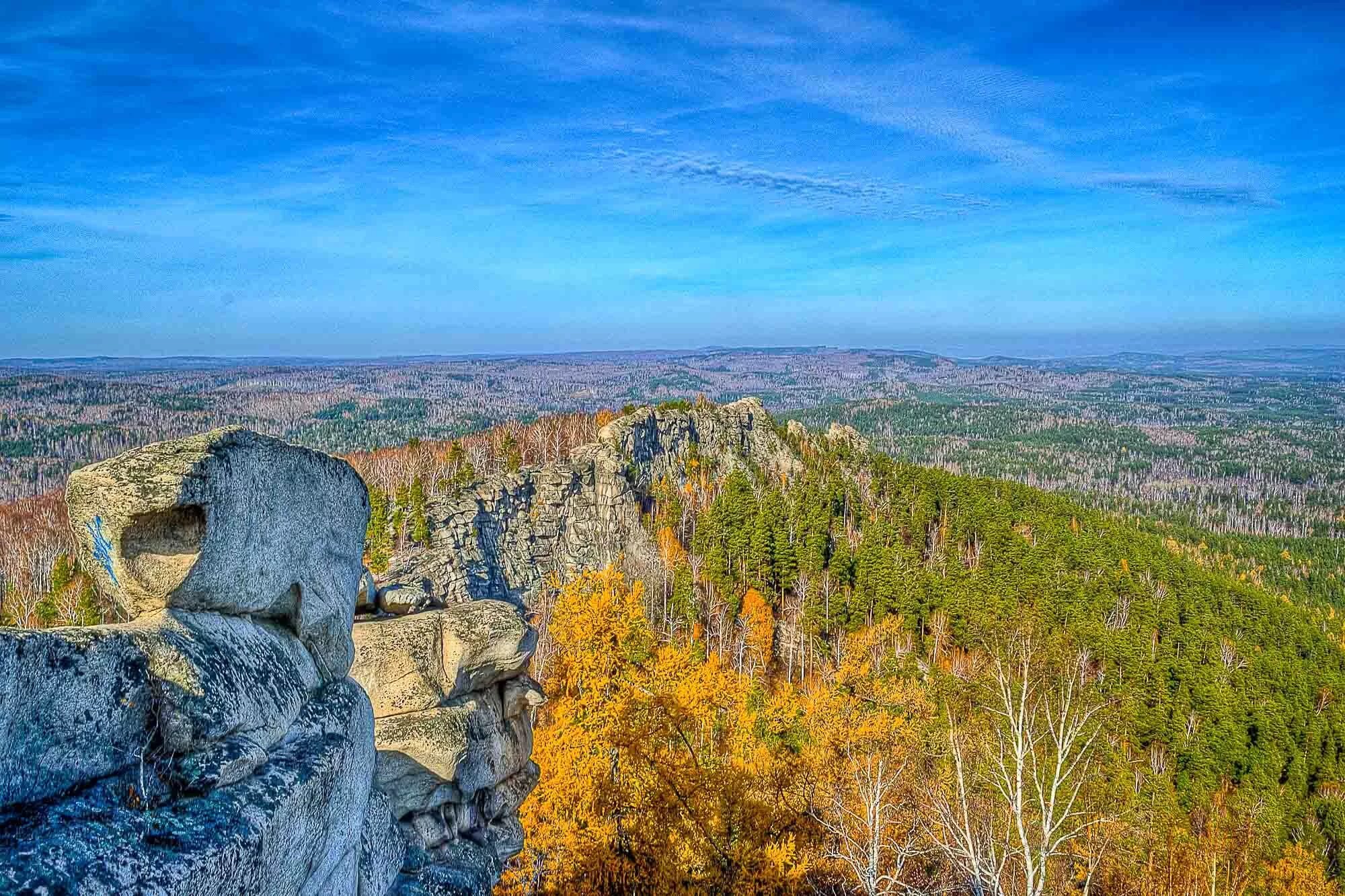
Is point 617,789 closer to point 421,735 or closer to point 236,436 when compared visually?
point 421,735

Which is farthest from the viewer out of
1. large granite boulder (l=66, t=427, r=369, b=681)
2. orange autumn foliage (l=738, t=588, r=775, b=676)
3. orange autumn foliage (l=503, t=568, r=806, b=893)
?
orange autumn foliage (l=738, t=588, r=775, b=676)

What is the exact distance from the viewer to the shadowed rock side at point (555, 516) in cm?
6294

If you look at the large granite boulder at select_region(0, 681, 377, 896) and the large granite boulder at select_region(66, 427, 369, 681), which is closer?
the large granite boulder at select_region(0, 681, 377, 896)

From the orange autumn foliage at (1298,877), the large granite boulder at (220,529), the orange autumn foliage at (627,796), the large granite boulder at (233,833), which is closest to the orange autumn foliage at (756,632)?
the orange autumn foliage at (1298,877)

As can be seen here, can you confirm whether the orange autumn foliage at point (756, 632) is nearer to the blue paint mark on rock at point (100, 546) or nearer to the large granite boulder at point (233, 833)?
the large granite boulder at point (233, 833)

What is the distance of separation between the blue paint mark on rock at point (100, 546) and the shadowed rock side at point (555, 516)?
4756cm

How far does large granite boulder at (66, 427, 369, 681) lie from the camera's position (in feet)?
20.8

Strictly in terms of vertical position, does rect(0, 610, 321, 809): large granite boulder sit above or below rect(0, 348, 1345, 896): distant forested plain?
above

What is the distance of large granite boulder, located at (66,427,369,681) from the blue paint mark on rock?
1 centimetres

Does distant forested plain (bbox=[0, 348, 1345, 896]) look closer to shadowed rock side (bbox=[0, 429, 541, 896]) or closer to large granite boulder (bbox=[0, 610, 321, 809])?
shadowed rock side (bbox=[0, 429, 541, 896])

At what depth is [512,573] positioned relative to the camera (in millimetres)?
70312

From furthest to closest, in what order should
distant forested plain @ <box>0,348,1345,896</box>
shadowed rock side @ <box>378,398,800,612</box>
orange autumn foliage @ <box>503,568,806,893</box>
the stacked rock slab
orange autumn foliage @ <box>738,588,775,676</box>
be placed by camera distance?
shadowed rock side @ <box>378,398,800,612</box>
orange autumn foliage @ <box>738,588,775,676</box>
distant forested plain @ <box>0,348,1345,896</box>
orange autumn foliage @ <box>503,568,806,893</box>
the stacked rock slab

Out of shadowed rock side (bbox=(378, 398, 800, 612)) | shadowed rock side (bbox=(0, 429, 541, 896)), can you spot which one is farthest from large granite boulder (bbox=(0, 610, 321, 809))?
shadowed rock side (bbox=(378, 398, 800, 612))

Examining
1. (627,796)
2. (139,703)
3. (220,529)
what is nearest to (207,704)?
(139,703)
